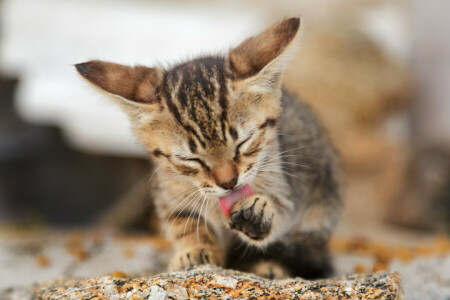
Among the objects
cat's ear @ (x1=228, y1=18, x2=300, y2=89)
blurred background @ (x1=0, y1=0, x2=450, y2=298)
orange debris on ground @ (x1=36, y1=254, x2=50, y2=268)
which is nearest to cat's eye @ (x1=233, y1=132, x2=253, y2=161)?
cat's ear @ (x1=228, y1=18, x2=300, y2=89)

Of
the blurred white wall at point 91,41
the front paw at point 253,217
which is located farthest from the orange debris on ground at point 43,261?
the blurred white wall at point 91,41

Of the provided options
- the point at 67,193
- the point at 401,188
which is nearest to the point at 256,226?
the point at 401,188

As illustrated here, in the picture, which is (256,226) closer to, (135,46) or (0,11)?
(0,11)

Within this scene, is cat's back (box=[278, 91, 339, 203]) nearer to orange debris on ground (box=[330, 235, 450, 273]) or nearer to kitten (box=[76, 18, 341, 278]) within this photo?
kitten (box=[76, 18, 341, 278])

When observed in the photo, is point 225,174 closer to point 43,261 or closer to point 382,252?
point 43,261

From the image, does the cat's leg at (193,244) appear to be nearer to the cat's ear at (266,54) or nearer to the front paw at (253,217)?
the front paw at (253,217)

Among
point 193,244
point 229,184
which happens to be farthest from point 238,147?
point 193,244
